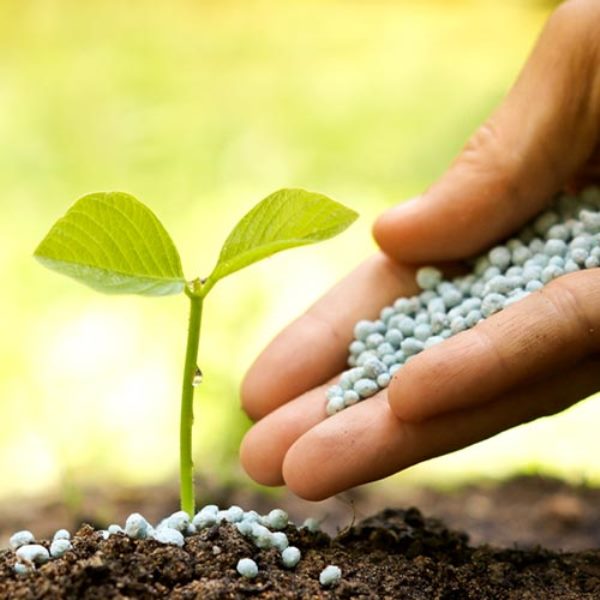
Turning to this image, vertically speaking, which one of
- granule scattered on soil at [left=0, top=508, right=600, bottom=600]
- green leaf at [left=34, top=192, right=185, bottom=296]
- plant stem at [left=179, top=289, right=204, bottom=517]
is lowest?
granule scattered on soil at [left=0, top=508, right=600, bottom=600]

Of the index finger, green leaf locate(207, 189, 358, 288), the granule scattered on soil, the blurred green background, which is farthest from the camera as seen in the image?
the blurred green background

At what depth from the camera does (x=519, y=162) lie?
1.35 m

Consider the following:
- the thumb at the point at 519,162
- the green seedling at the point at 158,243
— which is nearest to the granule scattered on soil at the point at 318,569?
the green seedling at the point at 158,243

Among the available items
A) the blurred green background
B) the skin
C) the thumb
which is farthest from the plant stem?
the blurred green background

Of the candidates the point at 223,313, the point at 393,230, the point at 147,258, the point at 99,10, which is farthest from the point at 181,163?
the point at 147,258

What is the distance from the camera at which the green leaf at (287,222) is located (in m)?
0.98

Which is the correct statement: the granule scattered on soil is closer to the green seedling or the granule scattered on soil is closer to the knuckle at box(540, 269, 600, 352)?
the green seedling

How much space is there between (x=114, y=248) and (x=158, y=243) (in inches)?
1.7

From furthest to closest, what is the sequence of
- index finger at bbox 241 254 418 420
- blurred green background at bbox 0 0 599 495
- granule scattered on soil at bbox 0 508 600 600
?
blurred green background at bbox 0 0 599 495 → index finger at bbox 241 254 418 420 → granule scattered on soil at bbox 0 508 600 600

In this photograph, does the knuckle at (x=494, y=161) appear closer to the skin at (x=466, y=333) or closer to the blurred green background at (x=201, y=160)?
the skin at (x=466, y=333)

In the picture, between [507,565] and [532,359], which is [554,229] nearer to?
[532,359]

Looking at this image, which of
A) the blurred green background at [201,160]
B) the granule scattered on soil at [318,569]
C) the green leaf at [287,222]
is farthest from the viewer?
the blurred green background at [201,160]

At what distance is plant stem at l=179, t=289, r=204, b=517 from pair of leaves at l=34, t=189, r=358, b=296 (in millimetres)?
27

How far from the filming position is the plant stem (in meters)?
0.99
